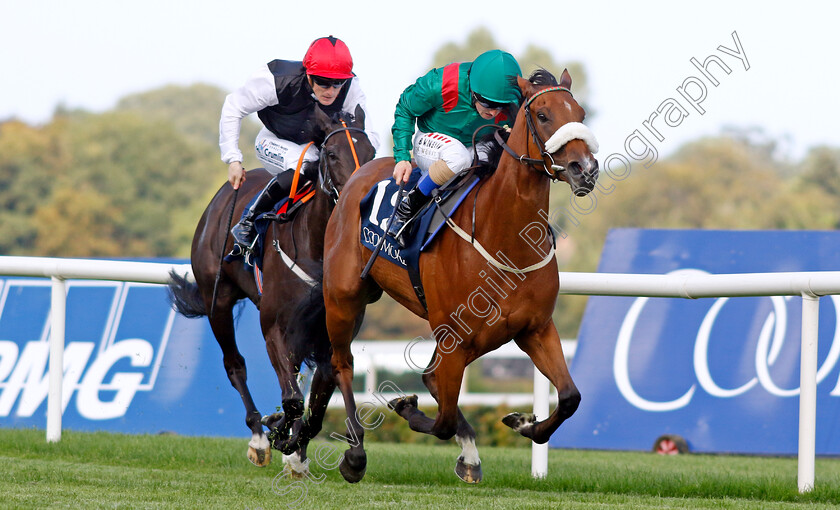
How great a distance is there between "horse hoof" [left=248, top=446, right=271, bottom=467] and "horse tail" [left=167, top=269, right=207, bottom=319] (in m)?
1.16

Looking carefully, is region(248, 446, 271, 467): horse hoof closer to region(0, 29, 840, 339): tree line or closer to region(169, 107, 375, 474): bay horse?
region(169, 107, 375, 474): bay horse

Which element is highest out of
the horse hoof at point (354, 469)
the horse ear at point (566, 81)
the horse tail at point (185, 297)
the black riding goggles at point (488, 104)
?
the horse ear at point (566, 81)

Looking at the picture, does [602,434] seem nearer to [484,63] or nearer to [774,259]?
[774,259]

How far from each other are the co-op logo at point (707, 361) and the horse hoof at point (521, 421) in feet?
8.19

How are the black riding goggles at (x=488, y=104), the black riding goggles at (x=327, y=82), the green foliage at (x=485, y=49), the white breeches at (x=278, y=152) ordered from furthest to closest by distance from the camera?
the green foliage at (x=485, y=49) < the white breeches at (x=278, y=152) < the black riding goggles at (x=327, y=82) < the black riding goggles at (x=488, y=104)

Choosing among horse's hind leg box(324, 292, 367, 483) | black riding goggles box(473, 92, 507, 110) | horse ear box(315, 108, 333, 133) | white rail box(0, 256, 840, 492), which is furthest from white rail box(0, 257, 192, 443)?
black riding goggles box(473, 92, 507, 110)

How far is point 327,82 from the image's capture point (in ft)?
18.2

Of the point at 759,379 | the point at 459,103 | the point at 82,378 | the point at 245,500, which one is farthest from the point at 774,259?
the point at 82,378

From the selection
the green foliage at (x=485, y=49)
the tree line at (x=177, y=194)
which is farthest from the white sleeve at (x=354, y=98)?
the green foliage at (x=485, y=49)

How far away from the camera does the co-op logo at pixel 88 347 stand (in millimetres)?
7285

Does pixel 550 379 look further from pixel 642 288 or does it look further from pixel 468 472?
pixel 642 288

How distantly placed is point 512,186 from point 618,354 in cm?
306

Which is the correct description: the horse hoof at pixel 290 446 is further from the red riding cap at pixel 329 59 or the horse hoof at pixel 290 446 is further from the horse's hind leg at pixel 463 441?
the red riding cap at pixel 329 59

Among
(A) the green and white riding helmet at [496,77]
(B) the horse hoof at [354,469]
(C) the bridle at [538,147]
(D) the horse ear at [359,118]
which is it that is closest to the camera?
(C) the bridle at [538,147]
